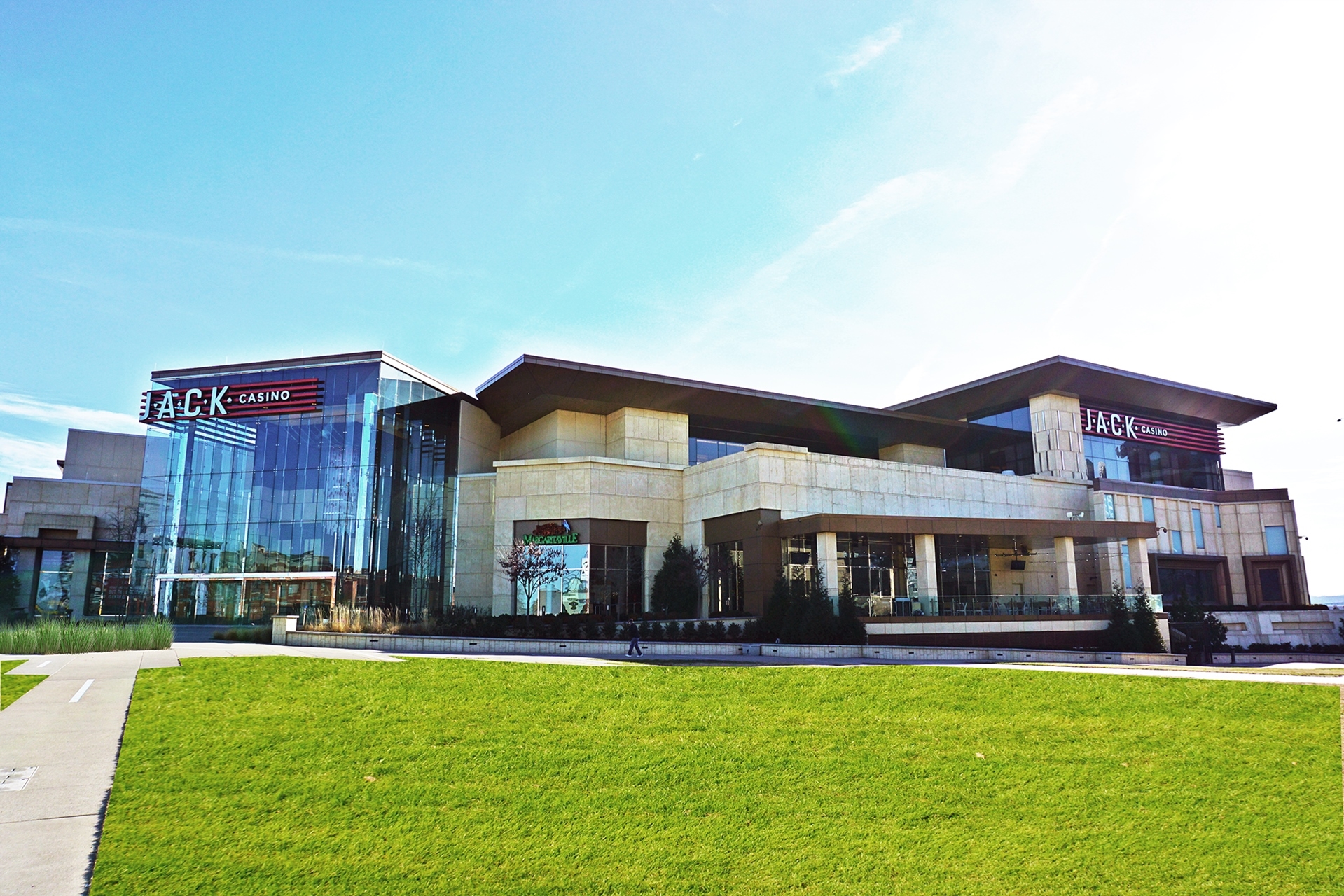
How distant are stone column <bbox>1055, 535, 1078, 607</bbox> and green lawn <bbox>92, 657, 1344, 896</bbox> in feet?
85.6

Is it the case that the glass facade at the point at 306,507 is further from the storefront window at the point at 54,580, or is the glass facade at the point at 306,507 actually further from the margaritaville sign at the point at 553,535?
the storefront window at the point at 54,580

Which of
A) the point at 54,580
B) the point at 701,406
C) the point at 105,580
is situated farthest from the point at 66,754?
the point at 54,580

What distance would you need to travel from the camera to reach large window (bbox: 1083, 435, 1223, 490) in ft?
177

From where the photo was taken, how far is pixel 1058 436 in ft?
171

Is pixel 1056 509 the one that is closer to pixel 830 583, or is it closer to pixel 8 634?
pixel 830 583

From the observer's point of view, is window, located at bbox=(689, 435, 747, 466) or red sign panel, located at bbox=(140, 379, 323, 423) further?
window, located at bbox=(689, 435, 747, 466)

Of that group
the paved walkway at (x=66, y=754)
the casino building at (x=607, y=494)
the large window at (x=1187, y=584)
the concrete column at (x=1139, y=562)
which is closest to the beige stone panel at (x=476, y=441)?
the casino building at (x=607, y=494)

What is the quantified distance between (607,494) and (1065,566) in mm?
21747

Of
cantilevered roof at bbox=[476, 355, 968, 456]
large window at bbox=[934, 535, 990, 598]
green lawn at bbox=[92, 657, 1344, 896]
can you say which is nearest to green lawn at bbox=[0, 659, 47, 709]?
green lawn at bbox=[92, 657, 1344, 896]

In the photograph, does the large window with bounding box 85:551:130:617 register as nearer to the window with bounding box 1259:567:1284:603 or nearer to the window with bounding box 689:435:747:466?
the window with bounding box 689:435:747:466

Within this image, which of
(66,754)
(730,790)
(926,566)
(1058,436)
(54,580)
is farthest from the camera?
(54,580)

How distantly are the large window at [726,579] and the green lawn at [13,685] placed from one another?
91.4ft

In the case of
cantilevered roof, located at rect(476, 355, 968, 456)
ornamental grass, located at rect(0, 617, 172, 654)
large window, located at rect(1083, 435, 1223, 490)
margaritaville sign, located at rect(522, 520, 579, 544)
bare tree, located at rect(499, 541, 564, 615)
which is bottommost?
ornamental grass, located at rect(0, 617, 172, 654)

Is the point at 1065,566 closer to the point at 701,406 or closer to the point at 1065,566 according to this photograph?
the point at 1065,566
